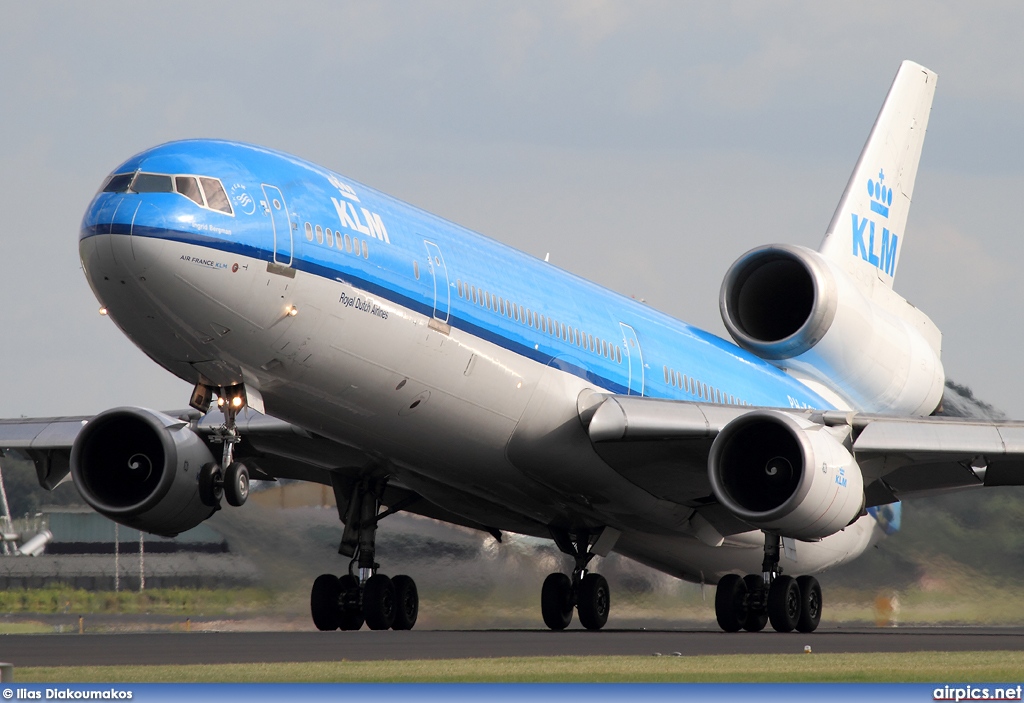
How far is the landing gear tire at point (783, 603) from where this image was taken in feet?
69.8

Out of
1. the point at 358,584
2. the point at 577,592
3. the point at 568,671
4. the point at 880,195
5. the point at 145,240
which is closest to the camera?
the point at 568,671

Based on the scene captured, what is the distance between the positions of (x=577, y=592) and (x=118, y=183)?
10.2 m

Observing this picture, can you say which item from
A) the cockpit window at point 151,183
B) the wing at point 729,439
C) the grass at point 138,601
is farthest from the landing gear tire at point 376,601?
the cockpit window at point 151,183

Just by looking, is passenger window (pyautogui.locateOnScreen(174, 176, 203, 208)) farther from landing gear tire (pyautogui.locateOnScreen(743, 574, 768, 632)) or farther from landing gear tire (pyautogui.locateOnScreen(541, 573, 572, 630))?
landing gear tire (pyautogui.locateOnScreen(743, 574, 768, 632))

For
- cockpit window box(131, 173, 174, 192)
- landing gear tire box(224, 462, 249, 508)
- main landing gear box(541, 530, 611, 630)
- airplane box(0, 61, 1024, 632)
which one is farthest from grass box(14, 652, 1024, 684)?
main landing gear box(541, 530, 611, 630)

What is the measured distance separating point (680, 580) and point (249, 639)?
9.01 metres

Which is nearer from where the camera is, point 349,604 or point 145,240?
point 145,240

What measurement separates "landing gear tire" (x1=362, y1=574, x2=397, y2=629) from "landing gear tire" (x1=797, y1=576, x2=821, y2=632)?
19.7 feet

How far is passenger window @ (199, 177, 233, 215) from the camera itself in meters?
15.0

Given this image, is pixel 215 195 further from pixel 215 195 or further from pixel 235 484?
pixel 235 484

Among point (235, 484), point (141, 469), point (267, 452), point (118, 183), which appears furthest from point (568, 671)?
point (141, 469)

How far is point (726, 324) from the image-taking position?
25.1 meters

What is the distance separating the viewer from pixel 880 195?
29328 millimetres

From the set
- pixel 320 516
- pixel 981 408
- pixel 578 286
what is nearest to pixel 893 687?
pixel 578 286
